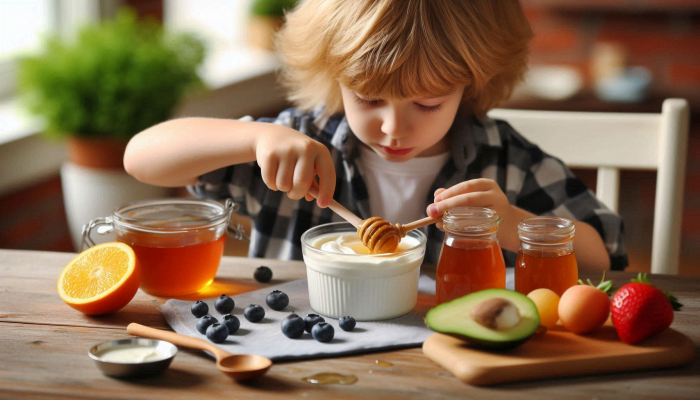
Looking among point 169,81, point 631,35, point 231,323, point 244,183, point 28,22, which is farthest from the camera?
point 631,35

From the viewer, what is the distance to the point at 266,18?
3807mm

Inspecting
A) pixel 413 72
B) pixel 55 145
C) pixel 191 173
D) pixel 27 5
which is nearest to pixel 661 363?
pixel 413 72

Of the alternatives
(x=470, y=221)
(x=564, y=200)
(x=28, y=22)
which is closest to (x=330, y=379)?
(x=470, y=221)

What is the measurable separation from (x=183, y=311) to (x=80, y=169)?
1516mm

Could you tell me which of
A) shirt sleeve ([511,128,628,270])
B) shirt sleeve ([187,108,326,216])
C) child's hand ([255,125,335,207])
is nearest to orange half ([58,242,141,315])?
child's hand ([255,125,335,207])

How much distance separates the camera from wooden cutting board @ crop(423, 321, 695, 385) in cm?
81

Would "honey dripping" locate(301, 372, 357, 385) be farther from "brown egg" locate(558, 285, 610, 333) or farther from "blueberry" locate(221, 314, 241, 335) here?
"brown egg" locate(558, 285, 610, 333)

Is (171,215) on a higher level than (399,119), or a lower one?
lower

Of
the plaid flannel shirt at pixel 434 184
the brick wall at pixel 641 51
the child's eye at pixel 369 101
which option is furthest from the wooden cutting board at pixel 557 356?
the brick wall at pixel 641 51

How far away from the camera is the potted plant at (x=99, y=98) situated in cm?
221

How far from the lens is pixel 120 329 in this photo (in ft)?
3.14

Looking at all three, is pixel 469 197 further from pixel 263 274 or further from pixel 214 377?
pixel 214 377

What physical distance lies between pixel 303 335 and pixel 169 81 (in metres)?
1.62

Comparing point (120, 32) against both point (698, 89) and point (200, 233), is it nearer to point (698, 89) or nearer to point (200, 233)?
point (200, 233)
